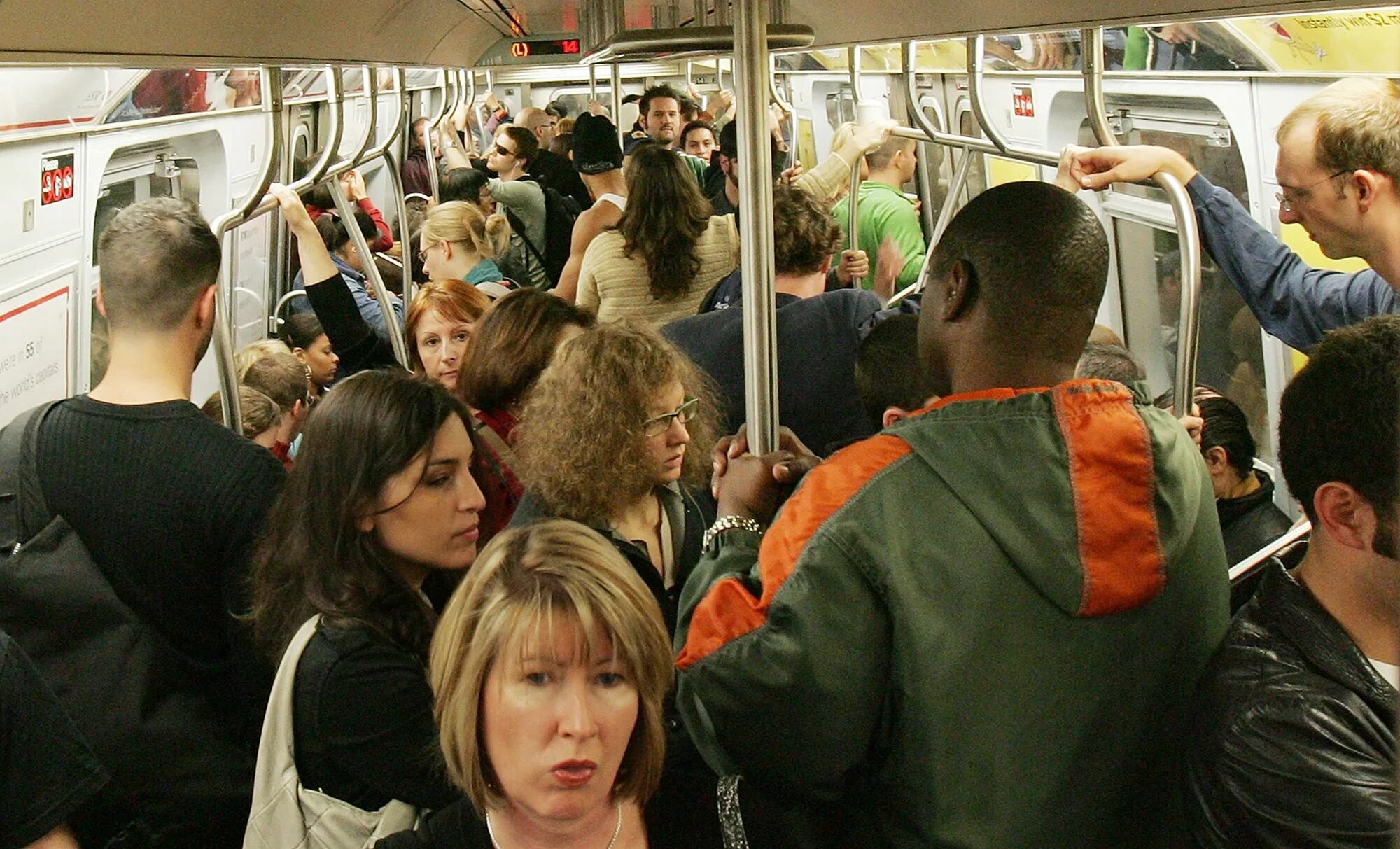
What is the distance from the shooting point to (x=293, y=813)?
69.8 inches

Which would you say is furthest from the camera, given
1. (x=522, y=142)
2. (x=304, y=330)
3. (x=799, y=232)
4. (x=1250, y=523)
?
(x=522, y=142)

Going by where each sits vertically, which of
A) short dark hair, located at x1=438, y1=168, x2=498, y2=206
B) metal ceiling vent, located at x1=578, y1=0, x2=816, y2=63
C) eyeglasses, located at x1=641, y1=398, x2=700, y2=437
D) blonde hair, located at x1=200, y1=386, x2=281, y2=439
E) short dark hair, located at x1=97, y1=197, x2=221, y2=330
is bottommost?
blonde hair, located at x1=200, y1=386, x2=281, y2=439

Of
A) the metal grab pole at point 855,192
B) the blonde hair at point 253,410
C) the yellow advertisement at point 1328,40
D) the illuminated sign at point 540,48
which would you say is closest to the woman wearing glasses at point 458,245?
the illuminated sign at point 540,48

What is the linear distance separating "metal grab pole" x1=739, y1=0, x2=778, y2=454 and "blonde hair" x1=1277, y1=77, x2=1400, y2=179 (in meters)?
1.12

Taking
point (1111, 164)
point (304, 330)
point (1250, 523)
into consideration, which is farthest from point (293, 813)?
point (304, 330)

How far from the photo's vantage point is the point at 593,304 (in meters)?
4.22

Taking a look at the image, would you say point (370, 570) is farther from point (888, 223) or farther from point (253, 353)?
point (888, 223)

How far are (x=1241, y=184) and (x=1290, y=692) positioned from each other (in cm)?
350

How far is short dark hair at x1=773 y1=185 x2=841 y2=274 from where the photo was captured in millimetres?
3574

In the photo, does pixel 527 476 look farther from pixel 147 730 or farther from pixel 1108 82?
pixel 1108 82

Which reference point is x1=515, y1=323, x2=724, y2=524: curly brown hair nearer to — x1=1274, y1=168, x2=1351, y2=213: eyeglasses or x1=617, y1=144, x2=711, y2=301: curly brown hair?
x1=1274, y1=168, x2=1351, y2=213: eyeglasses

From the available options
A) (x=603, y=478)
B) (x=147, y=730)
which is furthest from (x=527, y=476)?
(x=147, y=730)

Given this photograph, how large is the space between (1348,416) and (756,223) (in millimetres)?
841

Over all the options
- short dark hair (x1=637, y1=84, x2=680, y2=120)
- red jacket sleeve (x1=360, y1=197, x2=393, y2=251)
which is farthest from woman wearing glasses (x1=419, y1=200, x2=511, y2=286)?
red jacket sleeve (x1=360, y1=197, x2=393, y2=251)
